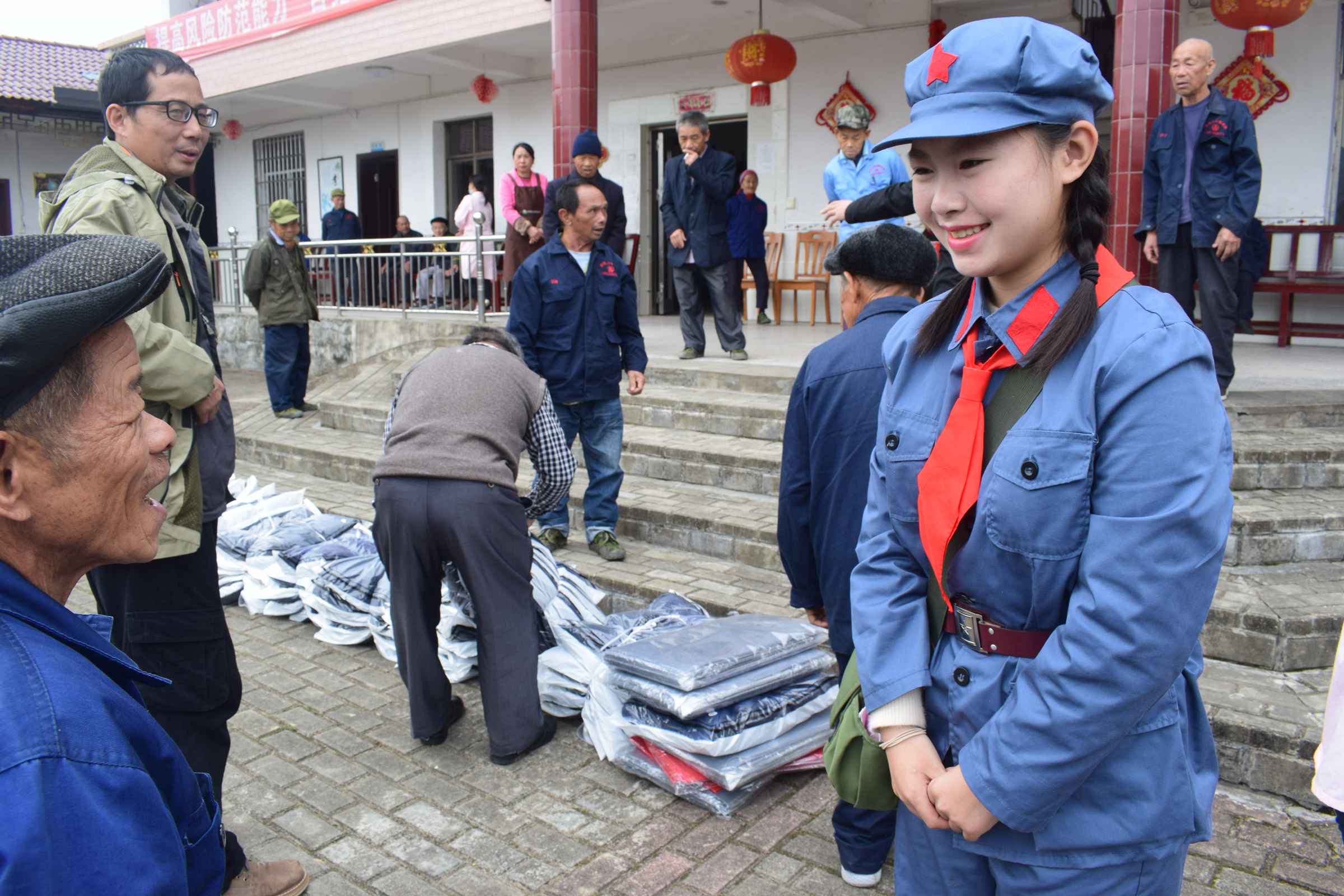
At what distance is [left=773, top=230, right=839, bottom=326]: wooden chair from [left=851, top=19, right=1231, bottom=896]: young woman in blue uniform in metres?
10.3

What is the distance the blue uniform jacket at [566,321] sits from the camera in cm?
559

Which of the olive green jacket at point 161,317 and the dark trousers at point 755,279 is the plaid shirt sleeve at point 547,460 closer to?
the olive green jacket at point 161,317

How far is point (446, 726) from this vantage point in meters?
3.90

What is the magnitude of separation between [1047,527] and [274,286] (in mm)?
9055

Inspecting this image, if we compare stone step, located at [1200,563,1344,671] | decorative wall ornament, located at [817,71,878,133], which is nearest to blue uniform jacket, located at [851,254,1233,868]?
stone step, located at [1200,563,1344,671]

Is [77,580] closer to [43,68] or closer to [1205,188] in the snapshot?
[1205,188]

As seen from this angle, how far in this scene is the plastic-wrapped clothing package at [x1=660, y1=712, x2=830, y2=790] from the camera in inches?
130

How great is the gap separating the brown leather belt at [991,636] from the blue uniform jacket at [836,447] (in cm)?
137

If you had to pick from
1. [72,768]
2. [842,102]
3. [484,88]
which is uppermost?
[484,88]

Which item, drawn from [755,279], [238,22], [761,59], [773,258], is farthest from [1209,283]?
[238,22]

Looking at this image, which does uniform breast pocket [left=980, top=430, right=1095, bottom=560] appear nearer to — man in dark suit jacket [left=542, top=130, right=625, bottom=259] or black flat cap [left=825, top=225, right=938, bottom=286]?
black flat cap [left=825, top=225, right=938, bottom=286]

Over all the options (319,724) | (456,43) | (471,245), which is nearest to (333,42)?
(456,43)

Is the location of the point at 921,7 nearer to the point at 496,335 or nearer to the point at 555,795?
the point at 496,335

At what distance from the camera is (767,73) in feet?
34.3
